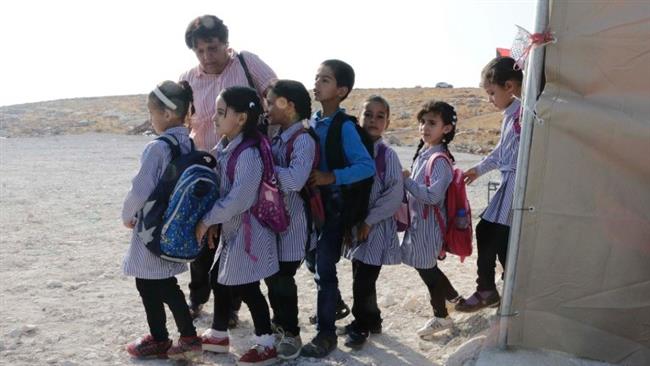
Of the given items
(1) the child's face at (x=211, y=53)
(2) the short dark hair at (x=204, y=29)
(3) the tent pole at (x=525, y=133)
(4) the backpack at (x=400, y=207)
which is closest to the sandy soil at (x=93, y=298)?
(3) the tent pole at (x=525, y=133)

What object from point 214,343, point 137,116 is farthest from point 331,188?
point 137,116

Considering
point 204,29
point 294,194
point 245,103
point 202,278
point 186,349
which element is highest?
point 204,29

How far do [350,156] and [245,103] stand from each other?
2.27 ft

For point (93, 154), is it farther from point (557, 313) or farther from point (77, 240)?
point (557, 313)

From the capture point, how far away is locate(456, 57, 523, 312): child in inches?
180

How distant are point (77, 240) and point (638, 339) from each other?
5.68 meters

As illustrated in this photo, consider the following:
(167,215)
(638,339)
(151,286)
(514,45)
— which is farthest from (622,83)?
(151,286)

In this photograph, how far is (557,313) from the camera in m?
3.68

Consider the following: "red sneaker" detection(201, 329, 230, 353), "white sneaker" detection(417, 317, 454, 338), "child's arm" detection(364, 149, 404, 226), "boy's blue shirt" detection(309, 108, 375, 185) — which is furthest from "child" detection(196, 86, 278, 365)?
"white sneaker" detection(417, 317, 454, 338)

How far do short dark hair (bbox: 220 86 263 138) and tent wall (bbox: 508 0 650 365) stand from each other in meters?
1.57

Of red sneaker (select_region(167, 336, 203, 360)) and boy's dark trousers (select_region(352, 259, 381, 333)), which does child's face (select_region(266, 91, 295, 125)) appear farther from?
red sneaker (select_region(167, 336, 203, 360))

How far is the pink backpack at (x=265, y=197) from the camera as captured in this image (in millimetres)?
4059

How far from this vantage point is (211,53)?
4.62 metres

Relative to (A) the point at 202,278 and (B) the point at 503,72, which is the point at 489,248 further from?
(A) the point at 202,278
